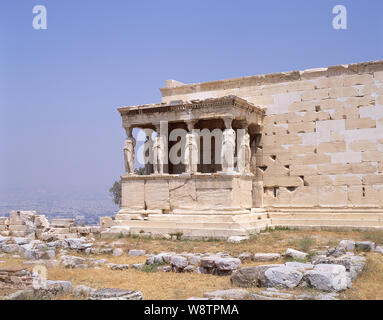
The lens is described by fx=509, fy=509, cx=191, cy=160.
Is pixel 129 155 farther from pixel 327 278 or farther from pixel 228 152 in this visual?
pixel 327 278

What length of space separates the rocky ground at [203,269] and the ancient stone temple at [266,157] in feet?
3.96

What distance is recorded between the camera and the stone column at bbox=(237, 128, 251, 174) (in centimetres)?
1681

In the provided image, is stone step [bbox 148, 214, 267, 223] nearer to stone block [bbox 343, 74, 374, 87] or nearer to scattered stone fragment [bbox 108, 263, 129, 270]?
scattered stone fragment [bbox 108, 263, 129, 270]

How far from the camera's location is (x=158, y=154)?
56.5 feet

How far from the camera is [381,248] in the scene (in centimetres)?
1190

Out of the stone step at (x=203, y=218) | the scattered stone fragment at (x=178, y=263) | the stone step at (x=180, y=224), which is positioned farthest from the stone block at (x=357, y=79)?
the scattered stone fragment at (x=178, y=263)

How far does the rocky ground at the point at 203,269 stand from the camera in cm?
779

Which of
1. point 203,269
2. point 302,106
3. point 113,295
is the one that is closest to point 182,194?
point 302,106

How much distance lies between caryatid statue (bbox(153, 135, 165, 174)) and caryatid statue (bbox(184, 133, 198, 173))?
1.06 m

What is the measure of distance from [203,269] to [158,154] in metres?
7.41

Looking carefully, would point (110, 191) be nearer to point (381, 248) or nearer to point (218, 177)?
point (218, 177)

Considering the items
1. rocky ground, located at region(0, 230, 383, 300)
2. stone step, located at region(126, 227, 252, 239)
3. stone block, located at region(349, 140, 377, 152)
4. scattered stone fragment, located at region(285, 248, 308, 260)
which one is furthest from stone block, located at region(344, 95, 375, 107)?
scattered stone fragment, located at region(285, 248, 308, 260)

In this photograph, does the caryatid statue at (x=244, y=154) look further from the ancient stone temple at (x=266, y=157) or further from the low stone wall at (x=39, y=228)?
the low stone wall at (x=39, y=228)

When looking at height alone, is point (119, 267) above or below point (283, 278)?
below
